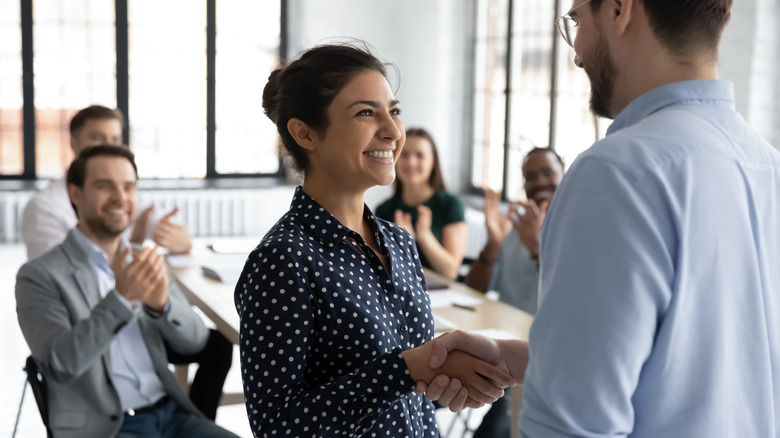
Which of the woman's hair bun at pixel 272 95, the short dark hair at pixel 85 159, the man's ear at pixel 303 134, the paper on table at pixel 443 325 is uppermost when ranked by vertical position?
the woman's hair bun at pixel 272 95

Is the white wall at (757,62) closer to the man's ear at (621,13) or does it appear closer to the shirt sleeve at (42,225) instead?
the shirt sleeve at (42,225)

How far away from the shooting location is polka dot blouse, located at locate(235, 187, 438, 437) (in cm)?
140

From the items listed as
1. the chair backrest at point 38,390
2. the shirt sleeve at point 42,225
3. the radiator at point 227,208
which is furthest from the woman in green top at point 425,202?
the radiator at point 227,208

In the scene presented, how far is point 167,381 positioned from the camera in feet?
9.22

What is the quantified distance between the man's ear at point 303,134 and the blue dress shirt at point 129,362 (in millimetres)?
1285

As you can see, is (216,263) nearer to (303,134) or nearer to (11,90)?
(303,134)

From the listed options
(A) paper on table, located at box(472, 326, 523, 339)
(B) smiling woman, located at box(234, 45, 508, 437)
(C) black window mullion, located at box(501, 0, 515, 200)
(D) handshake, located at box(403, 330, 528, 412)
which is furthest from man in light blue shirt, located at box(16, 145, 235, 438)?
(C) black window mullion, located at box(501, 0, 515, 200)

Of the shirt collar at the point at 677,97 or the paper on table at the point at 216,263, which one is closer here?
the shirt collar at the point at 677,97

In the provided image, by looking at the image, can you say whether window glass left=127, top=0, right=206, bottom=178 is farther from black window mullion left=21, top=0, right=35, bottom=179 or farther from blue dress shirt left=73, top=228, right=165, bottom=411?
blue dress shirt left=73, top=228, right=165, bottom=411

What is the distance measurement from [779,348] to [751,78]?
4.02 meters

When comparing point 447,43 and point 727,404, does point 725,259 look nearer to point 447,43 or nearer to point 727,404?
point 727,404

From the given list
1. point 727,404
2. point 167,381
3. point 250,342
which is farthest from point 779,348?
point 167,381

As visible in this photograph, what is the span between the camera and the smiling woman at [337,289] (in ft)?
4.63

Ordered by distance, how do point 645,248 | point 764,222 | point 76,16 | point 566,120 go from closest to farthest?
point 645,248, point 764,222, point 566,120, point 76,16
